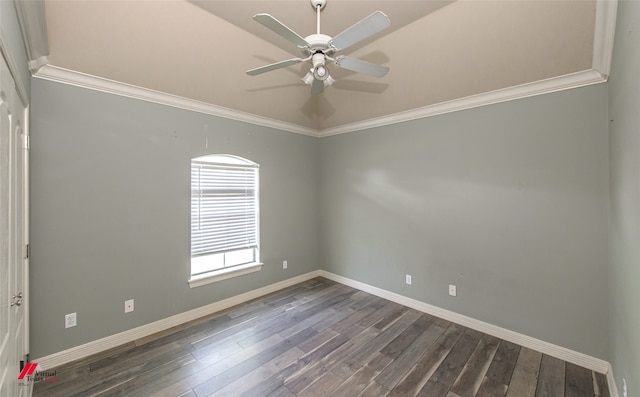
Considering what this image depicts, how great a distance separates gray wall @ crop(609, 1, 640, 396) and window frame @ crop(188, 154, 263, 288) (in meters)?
3.62

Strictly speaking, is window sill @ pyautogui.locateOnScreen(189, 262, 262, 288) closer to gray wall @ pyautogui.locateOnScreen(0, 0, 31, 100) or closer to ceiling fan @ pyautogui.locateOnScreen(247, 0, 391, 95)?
gray wall @ pyautogui.locateOnScreen(0, 0, 31, 100)

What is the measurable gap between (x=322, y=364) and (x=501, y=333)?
6.59ft

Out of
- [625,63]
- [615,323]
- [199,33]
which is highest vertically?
[199,33]

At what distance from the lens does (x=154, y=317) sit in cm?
289

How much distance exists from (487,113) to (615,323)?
2.18 m

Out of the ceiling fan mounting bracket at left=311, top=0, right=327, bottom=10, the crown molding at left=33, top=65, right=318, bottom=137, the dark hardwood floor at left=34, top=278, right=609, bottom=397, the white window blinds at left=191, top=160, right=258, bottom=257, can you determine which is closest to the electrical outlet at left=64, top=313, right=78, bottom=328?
the dark hardwood floor at left=34, top=278, right=609, bottom=397

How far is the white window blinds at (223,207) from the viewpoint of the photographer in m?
3.31

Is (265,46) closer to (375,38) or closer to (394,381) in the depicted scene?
(375,38)

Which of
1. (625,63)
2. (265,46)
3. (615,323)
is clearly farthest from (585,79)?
(265,46)

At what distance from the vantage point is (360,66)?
2.11 metres

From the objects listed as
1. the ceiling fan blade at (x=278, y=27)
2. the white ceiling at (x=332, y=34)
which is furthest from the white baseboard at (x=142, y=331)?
the ceiling fan blade at (x=278, y=27)

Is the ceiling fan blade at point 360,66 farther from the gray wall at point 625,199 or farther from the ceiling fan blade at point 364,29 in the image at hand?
the gray wall at point 625,199

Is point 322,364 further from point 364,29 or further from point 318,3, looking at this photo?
point 318,3

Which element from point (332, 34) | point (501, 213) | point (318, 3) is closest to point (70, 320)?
point (318, 3)
